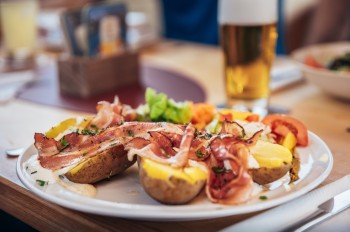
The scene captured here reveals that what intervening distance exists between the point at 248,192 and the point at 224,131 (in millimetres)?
181

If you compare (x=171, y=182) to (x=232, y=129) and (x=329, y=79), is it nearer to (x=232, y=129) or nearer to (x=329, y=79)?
(x=232, y=129)

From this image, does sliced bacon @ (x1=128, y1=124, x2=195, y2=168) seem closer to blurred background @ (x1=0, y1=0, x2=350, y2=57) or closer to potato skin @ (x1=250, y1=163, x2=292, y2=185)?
potato skin @ (x1=250, y1=163, x2=292, y2=185)

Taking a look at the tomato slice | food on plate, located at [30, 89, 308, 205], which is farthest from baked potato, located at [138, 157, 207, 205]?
the tomato slice

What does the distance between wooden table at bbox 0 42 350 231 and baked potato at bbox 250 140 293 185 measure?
0.23ft

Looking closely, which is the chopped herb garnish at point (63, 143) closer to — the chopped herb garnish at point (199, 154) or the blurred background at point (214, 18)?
the chopped herb garnish at point (199, 154)

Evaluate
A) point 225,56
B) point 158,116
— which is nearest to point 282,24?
point 225,56

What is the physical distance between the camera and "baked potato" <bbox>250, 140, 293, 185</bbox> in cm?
86

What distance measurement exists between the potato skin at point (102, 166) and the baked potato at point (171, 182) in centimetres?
11

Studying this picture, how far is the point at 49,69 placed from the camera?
2195 mm

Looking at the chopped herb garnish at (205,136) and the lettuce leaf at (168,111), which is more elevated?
the chopped herb garnish at (205,136)

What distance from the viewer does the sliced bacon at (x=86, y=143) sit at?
2.95 feet

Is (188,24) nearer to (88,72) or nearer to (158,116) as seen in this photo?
(88,72)

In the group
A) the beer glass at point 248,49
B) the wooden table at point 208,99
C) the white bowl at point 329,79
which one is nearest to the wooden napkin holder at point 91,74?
the wooden table at point 208,99

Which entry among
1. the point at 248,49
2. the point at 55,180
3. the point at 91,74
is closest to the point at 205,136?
the point at 55,180
